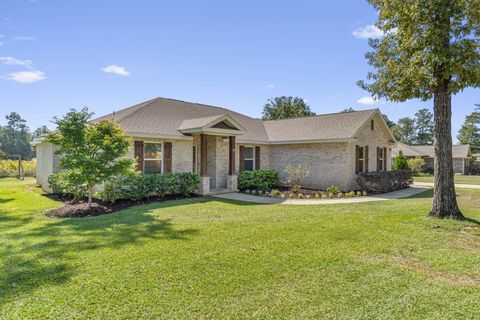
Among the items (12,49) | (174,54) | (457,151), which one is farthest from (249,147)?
(457,151)

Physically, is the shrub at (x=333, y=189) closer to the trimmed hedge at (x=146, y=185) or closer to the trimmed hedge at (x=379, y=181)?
the trimmed hedge at (x=379, y=181)

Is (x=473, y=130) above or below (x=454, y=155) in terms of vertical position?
above

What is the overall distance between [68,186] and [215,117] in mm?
7658

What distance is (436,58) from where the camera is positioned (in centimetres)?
781

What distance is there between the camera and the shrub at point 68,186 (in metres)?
10.0

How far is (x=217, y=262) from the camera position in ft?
17.0

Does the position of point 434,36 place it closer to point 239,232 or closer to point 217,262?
point 239,232

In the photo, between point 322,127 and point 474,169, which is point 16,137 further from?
point 474,169

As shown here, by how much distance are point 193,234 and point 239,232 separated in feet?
3.89

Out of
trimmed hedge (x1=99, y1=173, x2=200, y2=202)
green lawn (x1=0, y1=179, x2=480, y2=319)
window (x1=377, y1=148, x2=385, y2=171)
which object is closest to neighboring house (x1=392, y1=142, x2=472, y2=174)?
window (x1=377, y1=148, x2=385, y2=171)

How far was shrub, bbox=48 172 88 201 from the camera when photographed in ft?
33.0

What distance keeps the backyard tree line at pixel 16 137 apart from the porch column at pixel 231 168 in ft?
190

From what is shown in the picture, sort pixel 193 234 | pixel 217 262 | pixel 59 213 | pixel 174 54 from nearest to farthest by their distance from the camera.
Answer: pixel 217 262 → pixel 193 234 → pixel 59 213 → pixel 174 54

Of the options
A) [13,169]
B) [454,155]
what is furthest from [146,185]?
[454,155]
